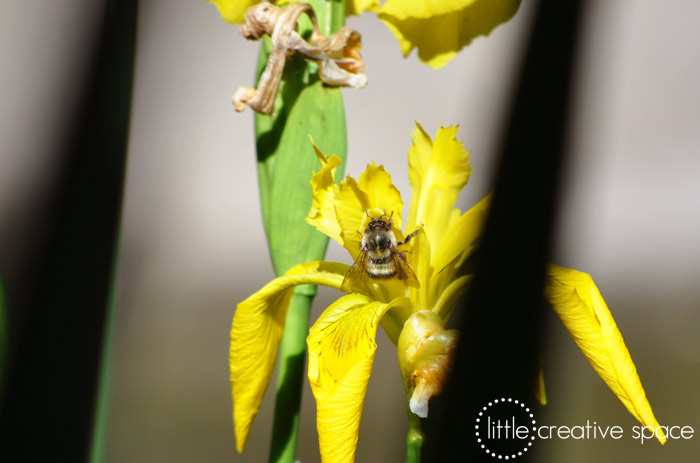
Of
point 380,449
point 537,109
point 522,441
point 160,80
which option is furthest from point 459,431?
point 380,449

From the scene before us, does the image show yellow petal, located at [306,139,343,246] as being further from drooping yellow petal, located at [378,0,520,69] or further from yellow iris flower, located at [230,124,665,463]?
drooping yellow petal, located at [378,0,520,69]

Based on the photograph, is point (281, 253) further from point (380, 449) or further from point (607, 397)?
point (607, 397)

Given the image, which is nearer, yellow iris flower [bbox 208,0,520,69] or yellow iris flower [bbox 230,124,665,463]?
yellow iris flower [bbox 230,124,665,463]

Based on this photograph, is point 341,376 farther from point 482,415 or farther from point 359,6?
point 359,6

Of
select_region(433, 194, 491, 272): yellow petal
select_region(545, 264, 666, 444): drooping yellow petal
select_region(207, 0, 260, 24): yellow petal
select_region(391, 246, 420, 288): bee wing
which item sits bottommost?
select_region(545, 264, 666, 444): drooping yellow petal

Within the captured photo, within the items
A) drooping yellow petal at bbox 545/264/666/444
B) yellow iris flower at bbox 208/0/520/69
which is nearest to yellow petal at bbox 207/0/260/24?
A: yellow iris flower at bbox 208/0/520/69

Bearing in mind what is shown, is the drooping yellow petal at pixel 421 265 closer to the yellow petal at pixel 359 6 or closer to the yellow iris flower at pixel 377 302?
the yellow iris flower at pixel 377 302

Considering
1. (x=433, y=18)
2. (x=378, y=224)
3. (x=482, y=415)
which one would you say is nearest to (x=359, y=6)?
(x=433, y=18)
